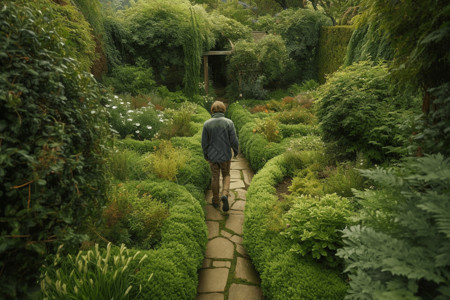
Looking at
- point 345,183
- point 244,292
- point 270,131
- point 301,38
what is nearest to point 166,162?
point 244,292

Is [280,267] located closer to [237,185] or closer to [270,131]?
[237,185]

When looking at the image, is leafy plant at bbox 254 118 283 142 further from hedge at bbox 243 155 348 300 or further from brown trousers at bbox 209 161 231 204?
hedge at bbox 243 155 348 300

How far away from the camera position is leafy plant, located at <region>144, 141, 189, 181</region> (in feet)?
17.1

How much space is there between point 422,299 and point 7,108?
2617 millimetres

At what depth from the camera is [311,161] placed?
18.6 ft

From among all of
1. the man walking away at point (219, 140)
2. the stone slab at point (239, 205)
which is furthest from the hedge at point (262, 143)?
the man walking away at point (219, 140)

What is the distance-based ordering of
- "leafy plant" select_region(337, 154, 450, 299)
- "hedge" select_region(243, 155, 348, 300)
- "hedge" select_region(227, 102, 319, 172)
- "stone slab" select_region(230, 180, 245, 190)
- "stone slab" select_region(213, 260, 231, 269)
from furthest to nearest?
"hedge" select_region(227, 102, 319, 172)
"stone slab" select_region(230, 180, 245, 190)
"stone slab" select_region(213, 260, 231, 269)
"hedge" select_region(243, 155, 348, 300)
"leafy plant" select_region(337, 154, 450, 299)

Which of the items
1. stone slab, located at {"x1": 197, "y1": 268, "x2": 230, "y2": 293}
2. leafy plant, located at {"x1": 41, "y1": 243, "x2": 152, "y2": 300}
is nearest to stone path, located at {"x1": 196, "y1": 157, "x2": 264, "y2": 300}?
stone slab, located at {"x1": 197, "y1": 268, "x2": 230, "y2": 293}

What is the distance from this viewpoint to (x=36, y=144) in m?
1.72

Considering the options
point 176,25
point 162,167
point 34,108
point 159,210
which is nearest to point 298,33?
point 176,25

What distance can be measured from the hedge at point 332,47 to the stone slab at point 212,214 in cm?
895

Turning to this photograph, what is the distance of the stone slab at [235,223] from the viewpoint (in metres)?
5.04

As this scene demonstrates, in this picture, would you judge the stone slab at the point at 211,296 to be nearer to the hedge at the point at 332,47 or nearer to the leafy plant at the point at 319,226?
the leafy plant at the point at 319,226

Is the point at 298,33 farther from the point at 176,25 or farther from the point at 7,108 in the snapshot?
the point at 7,108
